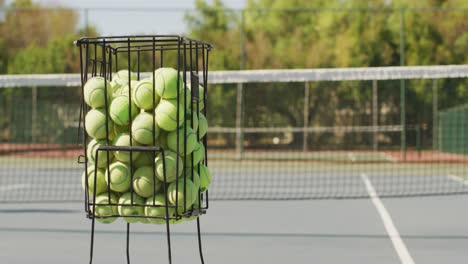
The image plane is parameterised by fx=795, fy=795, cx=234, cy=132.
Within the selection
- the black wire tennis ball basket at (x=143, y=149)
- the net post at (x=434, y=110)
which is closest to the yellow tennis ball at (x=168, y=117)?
the black wire tennis ball basket at (x=143, y=149)

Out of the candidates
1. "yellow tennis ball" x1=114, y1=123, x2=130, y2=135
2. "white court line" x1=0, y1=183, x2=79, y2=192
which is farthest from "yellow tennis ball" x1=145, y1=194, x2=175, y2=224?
"white court line" x1=0, y1=183, x2=79, y2=192

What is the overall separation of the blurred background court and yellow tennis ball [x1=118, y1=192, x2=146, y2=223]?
24.5 inches

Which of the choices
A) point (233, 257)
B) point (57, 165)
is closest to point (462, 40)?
point (57, 165)

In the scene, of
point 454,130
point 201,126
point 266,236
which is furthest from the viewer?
point 454,130

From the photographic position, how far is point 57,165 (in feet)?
68.3

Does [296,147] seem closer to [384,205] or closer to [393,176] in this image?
[393,176]

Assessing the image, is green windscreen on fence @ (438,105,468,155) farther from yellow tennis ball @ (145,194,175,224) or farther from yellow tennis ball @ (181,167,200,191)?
yellow tennis ball @ (145,194,175,224)

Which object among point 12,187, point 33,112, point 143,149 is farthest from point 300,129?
point 143,149

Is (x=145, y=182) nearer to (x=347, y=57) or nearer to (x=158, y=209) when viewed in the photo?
(x=158, y=209)

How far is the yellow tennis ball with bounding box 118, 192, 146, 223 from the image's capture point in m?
3.51

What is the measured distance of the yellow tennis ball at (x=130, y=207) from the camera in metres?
3.51

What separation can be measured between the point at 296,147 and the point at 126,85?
21.8 m

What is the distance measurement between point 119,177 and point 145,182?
0.12 m

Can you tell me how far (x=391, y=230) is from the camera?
24.8 feet
